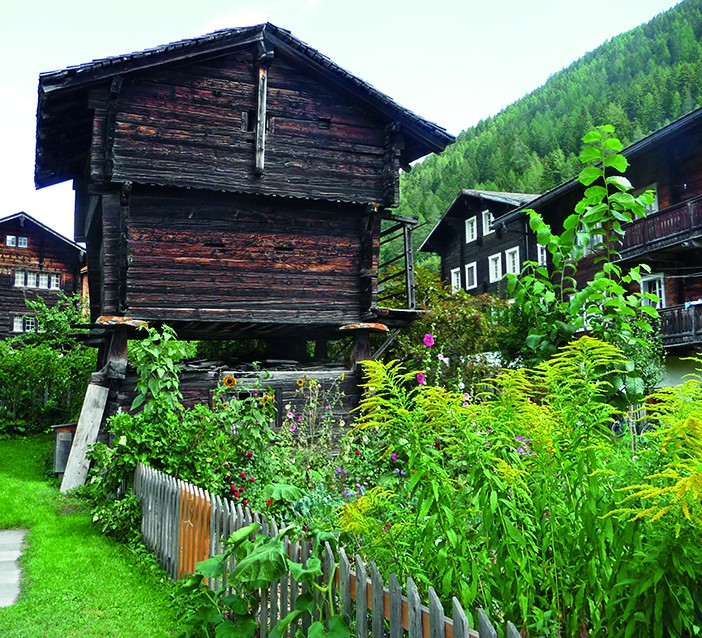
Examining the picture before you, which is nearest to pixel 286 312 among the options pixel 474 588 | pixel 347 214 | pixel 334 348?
pixel 347 214

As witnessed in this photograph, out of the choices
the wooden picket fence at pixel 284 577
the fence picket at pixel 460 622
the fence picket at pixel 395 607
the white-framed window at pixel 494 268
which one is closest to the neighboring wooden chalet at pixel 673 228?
the white-framed window at pixel 494 268

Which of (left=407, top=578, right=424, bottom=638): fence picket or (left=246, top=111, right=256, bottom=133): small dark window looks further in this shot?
(left=246, top=111, right=256, bottom=133): small dark window

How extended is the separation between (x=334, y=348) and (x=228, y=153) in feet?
38.5

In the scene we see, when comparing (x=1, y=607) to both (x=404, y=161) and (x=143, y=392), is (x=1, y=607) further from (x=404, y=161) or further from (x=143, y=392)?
(x=404, y=161)

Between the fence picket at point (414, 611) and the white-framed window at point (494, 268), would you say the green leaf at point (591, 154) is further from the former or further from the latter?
the white-framed window at point (494, 268)

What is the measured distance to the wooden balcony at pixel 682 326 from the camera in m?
20.1

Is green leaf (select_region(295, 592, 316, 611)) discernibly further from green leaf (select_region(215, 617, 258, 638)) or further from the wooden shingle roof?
the wooden shingle roof

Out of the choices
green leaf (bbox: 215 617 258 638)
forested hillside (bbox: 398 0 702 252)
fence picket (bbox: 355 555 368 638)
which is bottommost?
green leaf (bbox: 215 617 258 638)

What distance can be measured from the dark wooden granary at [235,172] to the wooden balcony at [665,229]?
9.30 m

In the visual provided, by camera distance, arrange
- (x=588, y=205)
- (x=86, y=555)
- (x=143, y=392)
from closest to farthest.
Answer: (x=588, y=205), (x=86, y=555), (x=143, y=392)

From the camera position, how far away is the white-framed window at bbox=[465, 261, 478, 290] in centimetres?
3962

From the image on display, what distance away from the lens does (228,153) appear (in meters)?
14.0

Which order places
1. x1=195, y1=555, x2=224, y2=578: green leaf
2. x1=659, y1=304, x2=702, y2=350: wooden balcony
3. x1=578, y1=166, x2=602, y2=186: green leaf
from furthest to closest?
x1=659, y1=304, x2=702, y2=350: wooden balcony → x1=578, y1=166, x2=602, y2=186: green leaf → x1=195, y1=555, x2=224, y2=578: green leaf

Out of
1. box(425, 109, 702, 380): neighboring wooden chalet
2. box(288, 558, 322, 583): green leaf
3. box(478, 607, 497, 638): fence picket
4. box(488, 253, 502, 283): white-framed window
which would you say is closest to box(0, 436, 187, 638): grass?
box(288, 558, 322, 583): green leaf
